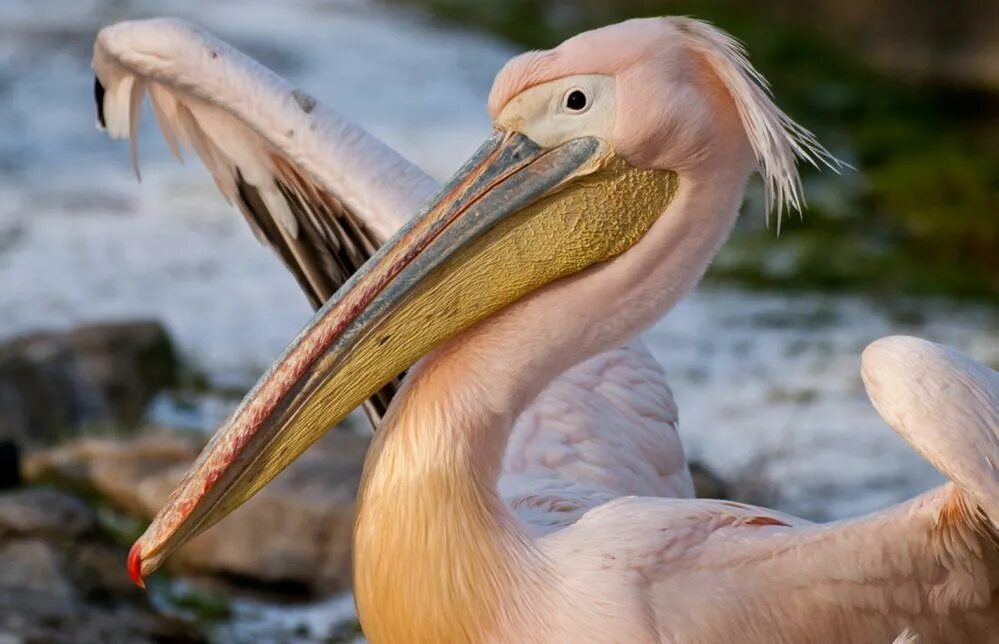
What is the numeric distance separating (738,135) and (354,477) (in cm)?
246

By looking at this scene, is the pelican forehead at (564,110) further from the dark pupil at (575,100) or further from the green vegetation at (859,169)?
the green vegetation at (859,169)

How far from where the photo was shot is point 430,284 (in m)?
2.62

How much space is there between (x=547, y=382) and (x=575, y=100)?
1.46 ft

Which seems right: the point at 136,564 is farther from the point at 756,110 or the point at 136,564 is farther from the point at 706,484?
the point at 706,484

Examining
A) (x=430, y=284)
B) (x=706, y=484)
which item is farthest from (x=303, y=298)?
(x=430, y=284)

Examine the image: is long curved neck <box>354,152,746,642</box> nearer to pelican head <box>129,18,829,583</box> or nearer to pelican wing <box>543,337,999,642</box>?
pelican head <box>129,18,829,583</box>

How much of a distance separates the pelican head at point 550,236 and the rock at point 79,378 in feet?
10.4

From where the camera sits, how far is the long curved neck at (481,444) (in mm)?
2551

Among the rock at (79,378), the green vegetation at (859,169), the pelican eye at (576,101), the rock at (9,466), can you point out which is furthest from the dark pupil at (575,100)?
the green vegetation at (859,169)

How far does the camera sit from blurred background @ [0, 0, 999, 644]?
4.69m

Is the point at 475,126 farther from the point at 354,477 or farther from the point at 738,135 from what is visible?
the point at 738,135

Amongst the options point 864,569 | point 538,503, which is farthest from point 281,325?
point 864,569

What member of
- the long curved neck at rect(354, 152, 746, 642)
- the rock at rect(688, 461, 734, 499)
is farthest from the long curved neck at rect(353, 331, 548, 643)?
the rock at rect(688, 461, 734, 499)

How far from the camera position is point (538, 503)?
111 inches
